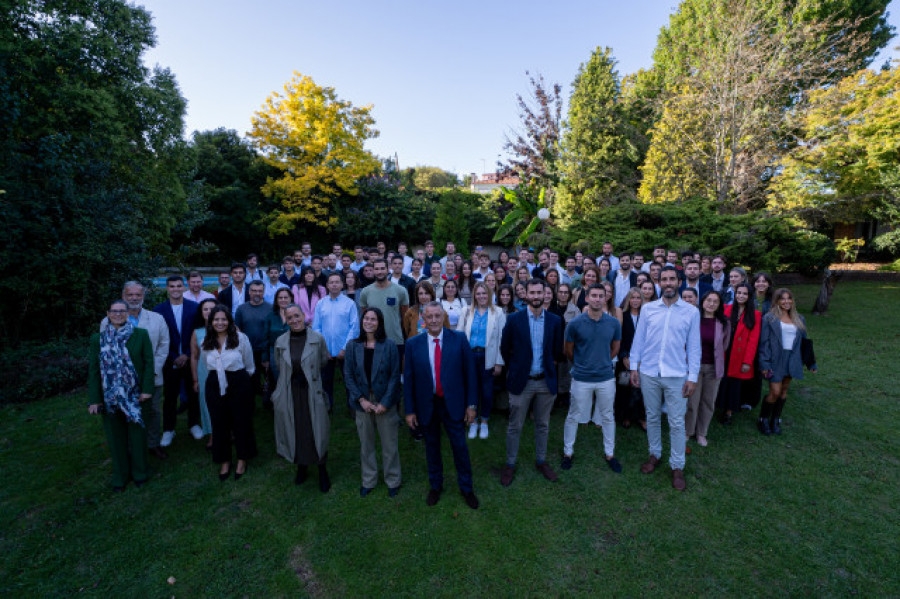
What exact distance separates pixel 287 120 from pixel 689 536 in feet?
73.4

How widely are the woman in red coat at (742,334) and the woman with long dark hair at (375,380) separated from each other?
435 centimetres

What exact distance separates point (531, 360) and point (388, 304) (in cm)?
227

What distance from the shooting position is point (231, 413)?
448 centimetres

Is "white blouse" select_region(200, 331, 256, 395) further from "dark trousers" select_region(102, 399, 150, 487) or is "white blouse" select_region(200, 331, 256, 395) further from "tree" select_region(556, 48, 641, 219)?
"tree" select_region(556, 48, 641, 219)

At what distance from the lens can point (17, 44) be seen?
343 inches

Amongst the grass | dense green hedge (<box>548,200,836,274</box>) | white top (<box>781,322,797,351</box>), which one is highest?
dense green hedge (<box>548,200,836,274</box>)

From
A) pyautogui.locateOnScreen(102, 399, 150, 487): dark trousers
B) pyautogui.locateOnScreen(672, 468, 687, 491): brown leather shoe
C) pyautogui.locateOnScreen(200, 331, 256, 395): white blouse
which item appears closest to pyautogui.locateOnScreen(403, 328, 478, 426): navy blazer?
pyautogui.locateOnScreen(200, 331, 256, 395): white blouse

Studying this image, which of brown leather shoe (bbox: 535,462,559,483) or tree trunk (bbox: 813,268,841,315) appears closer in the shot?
brown leather shoe (bbox: 535,462,559,483)

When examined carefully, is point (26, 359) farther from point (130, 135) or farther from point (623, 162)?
point (623, 162)

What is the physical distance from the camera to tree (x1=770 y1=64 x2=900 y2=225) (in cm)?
1448

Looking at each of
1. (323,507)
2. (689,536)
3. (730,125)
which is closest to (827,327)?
(730,125)

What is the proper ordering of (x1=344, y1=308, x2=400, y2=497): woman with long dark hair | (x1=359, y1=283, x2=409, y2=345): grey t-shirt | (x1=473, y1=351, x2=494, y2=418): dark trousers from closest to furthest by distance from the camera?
(x1=344, y1=308, x2=400, y2=497): woman with long dark hair
(x1=473, y1=351, x2=494, y2=418): dark trousers
(x1=359, y1=283, x2=409, y2=345): grey t-shirt

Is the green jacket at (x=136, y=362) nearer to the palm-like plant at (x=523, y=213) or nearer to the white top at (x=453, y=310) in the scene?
the white top at (x=453, y=310)

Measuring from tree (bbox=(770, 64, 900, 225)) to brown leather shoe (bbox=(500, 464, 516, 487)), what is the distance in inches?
686
